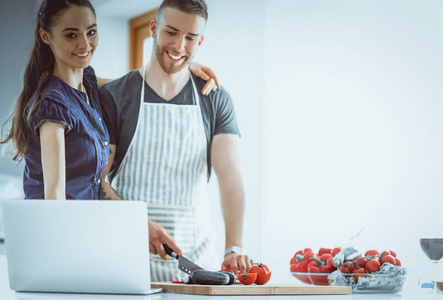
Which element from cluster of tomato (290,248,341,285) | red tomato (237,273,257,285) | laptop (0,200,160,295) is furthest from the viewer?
cluster of tomato (290,248,341,285)

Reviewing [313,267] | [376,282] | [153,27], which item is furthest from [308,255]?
[153,27]

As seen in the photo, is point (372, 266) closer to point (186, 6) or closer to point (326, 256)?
point (326, 256)

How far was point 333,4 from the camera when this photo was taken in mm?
2770

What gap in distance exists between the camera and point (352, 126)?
2.65 meters

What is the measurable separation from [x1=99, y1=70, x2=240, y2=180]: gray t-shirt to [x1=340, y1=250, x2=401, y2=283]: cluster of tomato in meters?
0.91

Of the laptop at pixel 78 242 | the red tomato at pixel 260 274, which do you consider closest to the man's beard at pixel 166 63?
the red tomato at pixel 260 274

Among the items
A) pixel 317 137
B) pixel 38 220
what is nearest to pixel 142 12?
pixel 317 137

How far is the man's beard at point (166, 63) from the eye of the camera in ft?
8.07

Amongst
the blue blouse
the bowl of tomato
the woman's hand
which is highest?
the woman's hand

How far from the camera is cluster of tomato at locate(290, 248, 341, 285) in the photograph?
1823mm

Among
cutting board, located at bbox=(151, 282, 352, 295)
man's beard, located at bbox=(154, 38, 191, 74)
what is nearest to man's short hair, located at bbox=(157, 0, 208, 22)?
man's beard, located at bbox=(154, 38, 191, 74)

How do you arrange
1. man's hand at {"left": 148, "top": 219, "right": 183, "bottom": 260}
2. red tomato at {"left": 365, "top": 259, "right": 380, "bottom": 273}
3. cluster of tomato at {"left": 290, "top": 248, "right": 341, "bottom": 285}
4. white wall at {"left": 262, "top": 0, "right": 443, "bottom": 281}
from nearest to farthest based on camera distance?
1. red tomato at {"left": 365, "top": 259, "right": 380, "bottom": 273}
2. cluster of tomato at {"left": 290, "top": 248, "right": 341, "bottom": 285}
3. man's hand at {"left": 148, "top": 219, "right": 183, "bottom": 260}
4. white wall at {"left": 262, "top": 0, "right": 443, "bottom": 281}

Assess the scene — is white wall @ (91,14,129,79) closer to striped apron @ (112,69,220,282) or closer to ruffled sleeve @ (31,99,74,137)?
striped apron @ (112,69,220,282)

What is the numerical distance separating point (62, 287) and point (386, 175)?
1614 mm
